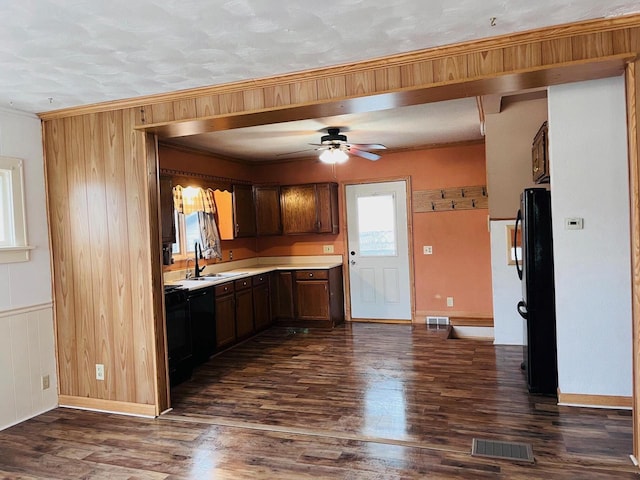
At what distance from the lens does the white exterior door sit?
6699 mm

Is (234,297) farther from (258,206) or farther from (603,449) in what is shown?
(603,449)

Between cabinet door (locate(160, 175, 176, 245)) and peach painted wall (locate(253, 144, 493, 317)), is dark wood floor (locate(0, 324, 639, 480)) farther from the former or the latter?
peach painted wall (locate(253, 144, 493, 317))

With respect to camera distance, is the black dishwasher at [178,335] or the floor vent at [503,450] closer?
the floor vent at [503,450]

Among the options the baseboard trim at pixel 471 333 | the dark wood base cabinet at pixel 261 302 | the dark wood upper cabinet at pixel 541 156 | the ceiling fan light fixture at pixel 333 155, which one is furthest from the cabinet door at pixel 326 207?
the dark wood upper cabinet at pixel 541 156

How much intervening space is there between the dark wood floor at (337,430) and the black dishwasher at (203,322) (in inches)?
10.7

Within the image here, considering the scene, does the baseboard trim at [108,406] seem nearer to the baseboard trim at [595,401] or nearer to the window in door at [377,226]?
the baseboard trim at [595,401]

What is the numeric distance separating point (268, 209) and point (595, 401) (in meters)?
4.86

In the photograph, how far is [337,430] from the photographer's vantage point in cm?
324

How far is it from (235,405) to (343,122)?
9.45 feet

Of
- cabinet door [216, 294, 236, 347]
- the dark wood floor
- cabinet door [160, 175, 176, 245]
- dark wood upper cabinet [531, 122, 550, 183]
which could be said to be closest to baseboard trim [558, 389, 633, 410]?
the dark wood floor

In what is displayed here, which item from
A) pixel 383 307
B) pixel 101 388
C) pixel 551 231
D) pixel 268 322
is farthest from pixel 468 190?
pixel 101 388

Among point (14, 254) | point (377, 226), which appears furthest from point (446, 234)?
point (14, 254)

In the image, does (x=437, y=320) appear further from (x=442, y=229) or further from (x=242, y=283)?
(x=242, y=283)

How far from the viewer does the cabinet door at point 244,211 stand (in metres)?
6.55
